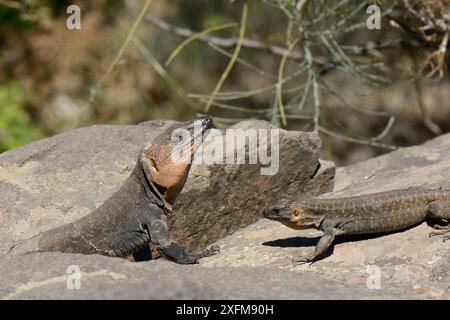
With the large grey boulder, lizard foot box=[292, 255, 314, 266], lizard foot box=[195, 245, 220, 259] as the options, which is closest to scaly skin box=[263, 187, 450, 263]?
the large grey boulder

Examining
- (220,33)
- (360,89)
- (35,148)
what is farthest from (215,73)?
(35,148)

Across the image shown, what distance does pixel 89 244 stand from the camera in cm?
617

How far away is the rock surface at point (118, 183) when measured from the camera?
269 inches

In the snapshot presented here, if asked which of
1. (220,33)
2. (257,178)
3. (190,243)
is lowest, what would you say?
(190,243)

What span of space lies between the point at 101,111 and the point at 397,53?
4.70 meters

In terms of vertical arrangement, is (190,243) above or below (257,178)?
below

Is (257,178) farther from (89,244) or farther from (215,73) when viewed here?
(215,73)

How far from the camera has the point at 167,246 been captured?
6.17 meters

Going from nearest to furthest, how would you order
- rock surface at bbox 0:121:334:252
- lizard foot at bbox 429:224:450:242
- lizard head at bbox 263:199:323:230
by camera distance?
1. lizard foot at bbox 429:224:450:242
2. lizard head at bbox 263:199:323:230
3. rock surface at bbox 0:121:334:252

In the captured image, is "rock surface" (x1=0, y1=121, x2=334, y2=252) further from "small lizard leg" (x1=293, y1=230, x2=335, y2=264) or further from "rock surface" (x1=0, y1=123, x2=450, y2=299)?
"small lizard leg" (x1=293, y1=230, x2=335, y2=264)

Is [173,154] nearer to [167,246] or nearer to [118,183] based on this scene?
[167,246]

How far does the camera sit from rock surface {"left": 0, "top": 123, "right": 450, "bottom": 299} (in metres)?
4.68

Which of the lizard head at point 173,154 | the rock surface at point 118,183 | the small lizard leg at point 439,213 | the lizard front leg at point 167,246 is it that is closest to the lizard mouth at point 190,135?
the lizard head at point 173,154

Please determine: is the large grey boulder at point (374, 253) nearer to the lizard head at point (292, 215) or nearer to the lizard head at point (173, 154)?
the lizard head at point (292, 215)
